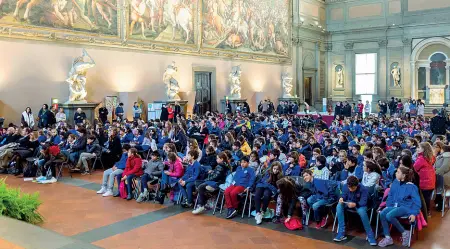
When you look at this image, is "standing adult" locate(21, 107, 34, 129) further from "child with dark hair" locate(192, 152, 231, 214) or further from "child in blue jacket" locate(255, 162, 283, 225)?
"child in blue jacket" locate(255, 162, 283, 225)

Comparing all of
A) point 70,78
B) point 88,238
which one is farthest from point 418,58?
point 88,238

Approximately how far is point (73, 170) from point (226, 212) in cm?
510

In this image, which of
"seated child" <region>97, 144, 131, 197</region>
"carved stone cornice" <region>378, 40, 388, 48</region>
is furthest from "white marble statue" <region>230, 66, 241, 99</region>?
"seated child" <region>97, 144, 131, 197</region>

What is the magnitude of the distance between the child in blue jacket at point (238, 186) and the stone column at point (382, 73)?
24.9 metres

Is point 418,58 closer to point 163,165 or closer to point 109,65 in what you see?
point 109,65

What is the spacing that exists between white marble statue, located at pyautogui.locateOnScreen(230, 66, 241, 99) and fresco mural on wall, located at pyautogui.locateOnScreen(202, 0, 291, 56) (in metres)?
1.34

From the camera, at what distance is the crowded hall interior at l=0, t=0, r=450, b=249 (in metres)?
5.84

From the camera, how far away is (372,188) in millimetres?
5918

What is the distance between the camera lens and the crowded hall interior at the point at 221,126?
19.1 ft

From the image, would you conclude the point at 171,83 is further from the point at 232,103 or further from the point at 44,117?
the point at 44,117

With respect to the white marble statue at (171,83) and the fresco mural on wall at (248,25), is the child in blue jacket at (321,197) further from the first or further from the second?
the fresco mural on wall at (248,25)

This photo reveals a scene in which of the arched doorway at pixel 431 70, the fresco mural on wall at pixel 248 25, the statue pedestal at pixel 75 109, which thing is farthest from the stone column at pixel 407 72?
the statue pedestal at pixel 75 109

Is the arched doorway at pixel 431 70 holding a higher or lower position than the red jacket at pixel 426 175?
higher

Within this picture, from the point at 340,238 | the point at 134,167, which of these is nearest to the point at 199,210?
the point at 134,167
